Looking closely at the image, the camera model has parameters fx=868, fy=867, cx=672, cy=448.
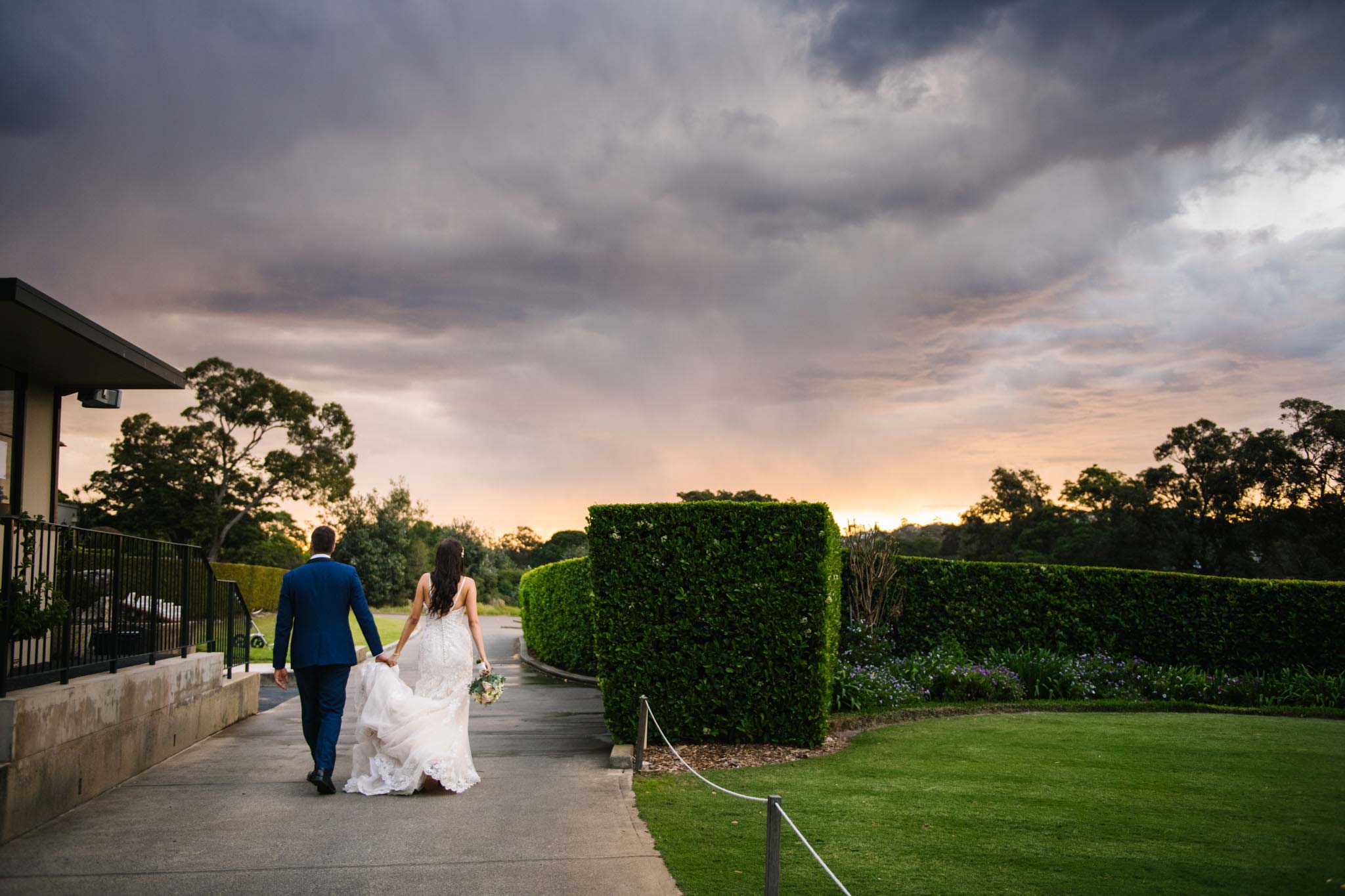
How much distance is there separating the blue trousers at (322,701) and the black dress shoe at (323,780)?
0.19 feet

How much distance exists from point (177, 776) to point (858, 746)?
6.99m

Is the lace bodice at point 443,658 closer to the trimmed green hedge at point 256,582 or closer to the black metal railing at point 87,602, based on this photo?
the black metal railing at point 87,602

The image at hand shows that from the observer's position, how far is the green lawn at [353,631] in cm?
2137

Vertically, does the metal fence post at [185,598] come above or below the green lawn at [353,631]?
above

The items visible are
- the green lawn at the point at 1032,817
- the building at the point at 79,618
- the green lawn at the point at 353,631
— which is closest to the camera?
the green lawn at the point at 1032,817

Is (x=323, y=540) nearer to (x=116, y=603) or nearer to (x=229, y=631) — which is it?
(x=116, y=603)

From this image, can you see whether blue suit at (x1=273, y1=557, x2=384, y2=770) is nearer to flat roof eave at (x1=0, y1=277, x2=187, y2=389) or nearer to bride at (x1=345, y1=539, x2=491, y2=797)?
bride at (x1=345, y1=539, x2=491, y2=797)

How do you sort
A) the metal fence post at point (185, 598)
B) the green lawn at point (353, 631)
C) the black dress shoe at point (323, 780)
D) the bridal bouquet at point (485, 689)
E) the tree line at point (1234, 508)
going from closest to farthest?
the black dress shoe at point (323, 780), the bridal bouquet at point (485, 689), the metal fence post at point (185, 598), the green lawn at point (353, 631), the tree line at point (1234, 508)

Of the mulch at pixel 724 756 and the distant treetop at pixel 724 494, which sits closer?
the mulch at pixel 724 756

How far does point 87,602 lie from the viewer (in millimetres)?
7395

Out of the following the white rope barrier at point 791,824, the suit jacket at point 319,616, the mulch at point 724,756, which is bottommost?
the mulch at point 724,756

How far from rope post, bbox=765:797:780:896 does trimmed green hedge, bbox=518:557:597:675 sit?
11126mm

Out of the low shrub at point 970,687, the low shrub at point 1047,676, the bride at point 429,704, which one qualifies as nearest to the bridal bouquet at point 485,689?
the bride at point 429,704

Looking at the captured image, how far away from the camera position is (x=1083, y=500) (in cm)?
6331
